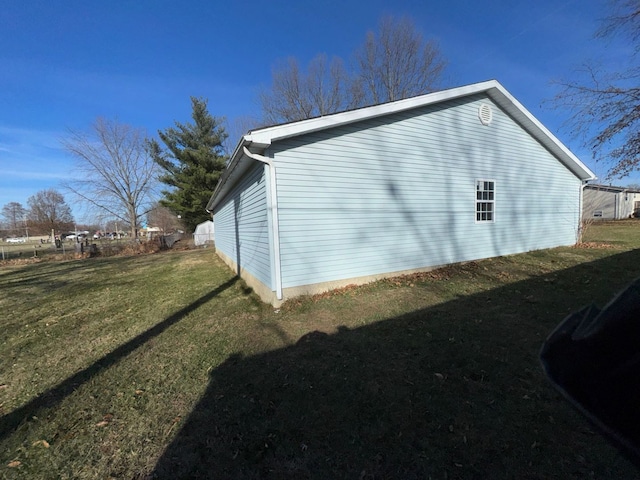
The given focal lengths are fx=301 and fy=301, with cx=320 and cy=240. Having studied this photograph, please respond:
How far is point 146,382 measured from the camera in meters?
3.38

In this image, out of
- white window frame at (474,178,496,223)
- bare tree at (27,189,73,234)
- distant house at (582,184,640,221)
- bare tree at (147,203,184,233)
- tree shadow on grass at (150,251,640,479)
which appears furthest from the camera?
bare tree at (147,203,184,233)

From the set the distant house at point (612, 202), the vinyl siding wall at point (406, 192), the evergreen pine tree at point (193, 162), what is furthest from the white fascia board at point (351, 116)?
the distant house at point (612, 202)

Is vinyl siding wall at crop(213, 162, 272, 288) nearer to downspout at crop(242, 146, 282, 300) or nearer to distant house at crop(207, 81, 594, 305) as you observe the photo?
distant house at crop(207, 81, 594, 305)

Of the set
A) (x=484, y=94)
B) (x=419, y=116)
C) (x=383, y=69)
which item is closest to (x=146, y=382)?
(x=419, y=116)

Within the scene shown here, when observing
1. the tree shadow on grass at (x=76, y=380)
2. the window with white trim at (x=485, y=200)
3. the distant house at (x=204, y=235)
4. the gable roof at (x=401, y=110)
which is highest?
the gable roof at (x=401, y=110)

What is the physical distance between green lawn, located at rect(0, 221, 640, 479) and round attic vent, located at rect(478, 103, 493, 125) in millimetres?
4854

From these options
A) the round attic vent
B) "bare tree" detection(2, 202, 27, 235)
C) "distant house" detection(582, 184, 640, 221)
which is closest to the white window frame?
the round attic vent

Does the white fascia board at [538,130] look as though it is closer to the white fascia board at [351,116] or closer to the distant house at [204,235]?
the white fascia board at [351,116]

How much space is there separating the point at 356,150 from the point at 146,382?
546 cm

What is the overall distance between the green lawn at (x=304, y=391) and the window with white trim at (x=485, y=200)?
10.1 feet

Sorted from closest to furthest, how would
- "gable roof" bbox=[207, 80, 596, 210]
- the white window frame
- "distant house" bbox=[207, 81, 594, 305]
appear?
1. "gable roof" bbox=[207, 80, 596, 210]
2. "distant house" bbox=[207, 81, 594, 305]
3. the white window frame

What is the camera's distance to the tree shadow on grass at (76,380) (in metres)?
2.86

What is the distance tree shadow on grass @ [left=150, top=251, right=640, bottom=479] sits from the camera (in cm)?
212

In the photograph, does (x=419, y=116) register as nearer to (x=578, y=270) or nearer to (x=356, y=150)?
(x=356, y=150)
